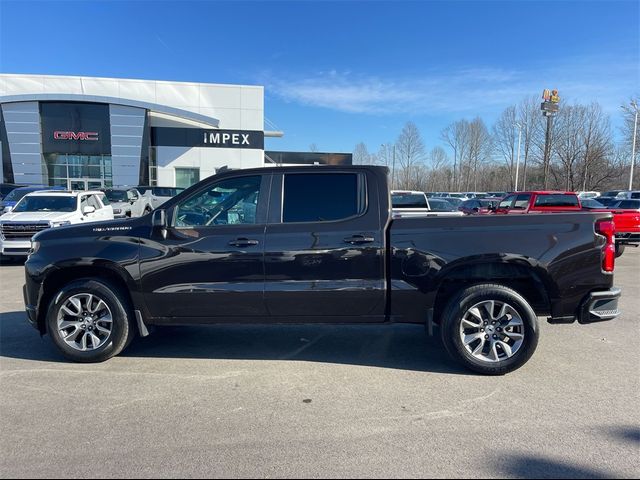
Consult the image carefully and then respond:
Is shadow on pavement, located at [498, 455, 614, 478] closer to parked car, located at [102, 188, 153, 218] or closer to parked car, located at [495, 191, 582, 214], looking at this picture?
parked car, located at [495, 191, 582, 214]

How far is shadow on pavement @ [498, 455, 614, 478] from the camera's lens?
2.70 m

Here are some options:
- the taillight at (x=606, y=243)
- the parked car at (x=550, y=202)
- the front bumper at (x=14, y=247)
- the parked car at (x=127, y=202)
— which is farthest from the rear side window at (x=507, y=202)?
the parked car at (x=127, y=202)

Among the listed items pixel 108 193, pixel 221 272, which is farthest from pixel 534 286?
pixel 108 193

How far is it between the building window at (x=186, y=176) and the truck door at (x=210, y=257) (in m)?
31.7

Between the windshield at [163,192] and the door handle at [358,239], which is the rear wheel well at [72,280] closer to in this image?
the door handle at [358,239]

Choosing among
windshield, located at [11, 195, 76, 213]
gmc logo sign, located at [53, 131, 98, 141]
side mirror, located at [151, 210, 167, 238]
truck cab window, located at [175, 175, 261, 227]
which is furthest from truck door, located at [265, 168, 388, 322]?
gmc logo sign, located at [53, 131, 98, 141]

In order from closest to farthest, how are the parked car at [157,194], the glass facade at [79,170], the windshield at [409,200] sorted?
the windshield at [409,200]
the parked car at [157,194]
the glass facade at [79,170]

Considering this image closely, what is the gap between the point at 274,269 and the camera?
14.1ft

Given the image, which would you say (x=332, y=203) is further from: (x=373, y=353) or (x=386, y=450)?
(x=386, y=450)

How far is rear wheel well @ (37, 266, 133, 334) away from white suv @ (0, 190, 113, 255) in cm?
736

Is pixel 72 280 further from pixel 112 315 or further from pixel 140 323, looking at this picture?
pixel 140 323

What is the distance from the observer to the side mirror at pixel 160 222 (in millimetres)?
4344

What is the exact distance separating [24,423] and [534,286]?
4.65 meters

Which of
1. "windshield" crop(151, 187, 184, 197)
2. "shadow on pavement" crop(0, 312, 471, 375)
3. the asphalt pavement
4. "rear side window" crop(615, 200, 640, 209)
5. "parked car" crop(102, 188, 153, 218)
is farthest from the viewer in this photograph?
"windshield" crop(151, 187, 184, 197)
